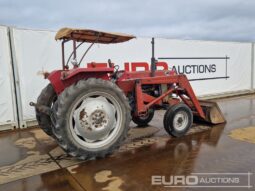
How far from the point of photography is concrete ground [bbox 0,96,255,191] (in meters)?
2.73

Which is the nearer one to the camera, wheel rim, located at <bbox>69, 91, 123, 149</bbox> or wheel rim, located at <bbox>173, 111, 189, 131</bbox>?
wheel rim, located at <bbox>69, 91, 123, 149</bbox>

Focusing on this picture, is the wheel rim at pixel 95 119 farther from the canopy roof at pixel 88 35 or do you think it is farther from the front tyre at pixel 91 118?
the canopy roof at pixel 88 35

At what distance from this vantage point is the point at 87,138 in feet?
11.0

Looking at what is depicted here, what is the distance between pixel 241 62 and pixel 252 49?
Answer: 790mm

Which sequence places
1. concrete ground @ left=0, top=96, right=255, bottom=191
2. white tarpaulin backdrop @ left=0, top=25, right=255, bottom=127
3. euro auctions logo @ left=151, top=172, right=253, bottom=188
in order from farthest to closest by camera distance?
white tarpaulin backdrop @ left=0, top=25, right=255, bottom=127 < concrete ground @ left=0, top=96, right=255, bottom=191 < euro auctions logo @ left=151, top=172, right=253, bottom=188

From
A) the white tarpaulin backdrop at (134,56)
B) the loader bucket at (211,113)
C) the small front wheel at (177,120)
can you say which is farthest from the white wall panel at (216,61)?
the small front wheel at (177,120)

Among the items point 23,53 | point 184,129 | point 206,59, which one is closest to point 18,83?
point 23,53

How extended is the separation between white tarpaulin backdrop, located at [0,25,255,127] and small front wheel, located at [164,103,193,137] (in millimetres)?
2700

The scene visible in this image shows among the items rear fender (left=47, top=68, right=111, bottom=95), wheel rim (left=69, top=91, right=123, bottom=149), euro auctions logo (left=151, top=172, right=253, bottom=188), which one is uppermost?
rear fender (left=47, top=68, right=111, bottom=95)

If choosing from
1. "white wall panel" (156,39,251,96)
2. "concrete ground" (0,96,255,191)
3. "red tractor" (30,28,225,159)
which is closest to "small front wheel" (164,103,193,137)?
"red tractor" (30,28,225,159)

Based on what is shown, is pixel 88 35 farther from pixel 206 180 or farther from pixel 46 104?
pixel 206 180

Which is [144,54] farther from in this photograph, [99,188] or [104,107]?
[99,188]

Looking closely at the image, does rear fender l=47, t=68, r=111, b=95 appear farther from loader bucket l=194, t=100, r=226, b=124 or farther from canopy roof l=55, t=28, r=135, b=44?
loader bucket l=194, t=100, r=226, b=124

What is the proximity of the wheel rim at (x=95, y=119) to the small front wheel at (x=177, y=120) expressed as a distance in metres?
1.02
